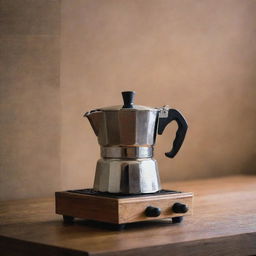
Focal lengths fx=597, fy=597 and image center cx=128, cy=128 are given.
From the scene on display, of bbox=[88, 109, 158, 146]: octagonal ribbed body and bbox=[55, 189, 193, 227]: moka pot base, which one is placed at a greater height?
bbox=[88, 109, 158, 146]: octagonal ribbed body

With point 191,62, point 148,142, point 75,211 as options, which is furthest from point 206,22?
point 75,211

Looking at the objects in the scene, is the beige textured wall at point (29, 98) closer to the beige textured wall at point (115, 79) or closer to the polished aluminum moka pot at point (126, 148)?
the beige textured wall at point (115, 79)

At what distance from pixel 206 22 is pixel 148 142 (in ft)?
3.35

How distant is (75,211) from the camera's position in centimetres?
137

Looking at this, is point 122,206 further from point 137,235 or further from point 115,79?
point 115,79

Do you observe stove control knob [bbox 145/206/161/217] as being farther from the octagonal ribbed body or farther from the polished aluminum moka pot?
the octagonal ribbed body

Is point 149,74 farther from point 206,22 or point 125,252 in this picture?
point 125,252

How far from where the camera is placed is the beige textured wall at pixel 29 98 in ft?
5.94

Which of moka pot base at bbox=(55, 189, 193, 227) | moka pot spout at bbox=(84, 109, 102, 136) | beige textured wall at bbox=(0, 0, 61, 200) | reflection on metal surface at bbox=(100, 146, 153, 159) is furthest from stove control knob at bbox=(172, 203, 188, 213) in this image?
beige textured wall at bbox=(0, 0, 61, 200)

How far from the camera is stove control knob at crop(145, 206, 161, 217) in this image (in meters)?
1.32

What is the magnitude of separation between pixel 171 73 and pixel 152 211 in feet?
3.17

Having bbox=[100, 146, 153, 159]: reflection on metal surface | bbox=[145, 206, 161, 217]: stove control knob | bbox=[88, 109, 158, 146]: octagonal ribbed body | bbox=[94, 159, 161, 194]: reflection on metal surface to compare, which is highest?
bbox=[88, 109, 158, 146]: octagonal ribbed body

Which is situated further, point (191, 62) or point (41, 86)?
point (191, 62)

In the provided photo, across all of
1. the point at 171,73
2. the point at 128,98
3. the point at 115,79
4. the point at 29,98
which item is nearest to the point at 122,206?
the point at 128,98
